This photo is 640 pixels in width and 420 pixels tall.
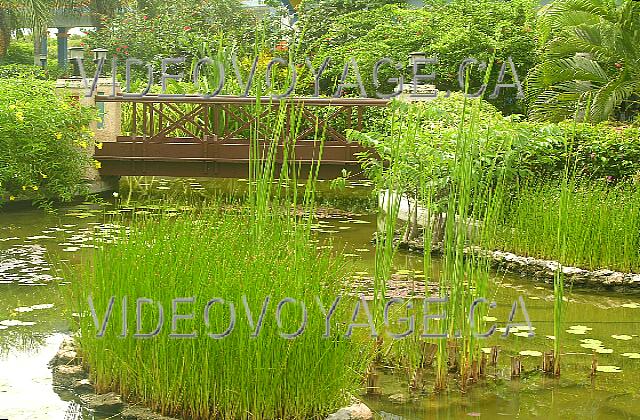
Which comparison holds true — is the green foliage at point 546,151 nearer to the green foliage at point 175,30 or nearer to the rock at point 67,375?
the rock at point 67,375

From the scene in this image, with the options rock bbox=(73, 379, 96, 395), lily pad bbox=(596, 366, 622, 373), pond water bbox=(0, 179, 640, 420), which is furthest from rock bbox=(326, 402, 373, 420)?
lily pad bbox=(596, 366, 622, 373)

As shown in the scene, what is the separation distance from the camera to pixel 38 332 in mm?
6781

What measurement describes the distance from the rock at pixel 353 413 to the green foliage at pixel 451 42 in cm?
1277

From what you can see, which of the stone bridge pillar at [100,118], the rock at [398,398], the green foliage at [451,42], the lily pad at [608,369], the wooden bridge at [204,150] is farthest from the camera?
the green foliage at [451,42]

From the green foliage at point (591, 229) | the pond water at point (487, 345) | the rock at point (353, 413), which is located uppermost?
the green foliage at point (591, 229)

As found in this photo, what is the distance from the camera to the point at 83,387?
211 inches

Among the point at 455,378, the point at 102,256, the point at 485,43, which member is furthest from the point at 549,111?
the point at 102,256

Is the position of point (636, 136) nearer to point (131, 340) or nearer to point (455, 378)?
point (455, 378)

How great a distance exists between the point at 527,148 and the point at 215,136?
5.12m

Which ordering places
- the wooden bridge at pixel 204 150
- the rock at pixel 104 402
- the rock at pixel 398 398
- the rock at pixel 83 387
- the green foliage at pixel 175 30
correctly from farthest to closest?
the green foliage at pixel 175 30 < the wooden bridge at pixel 204 150 < the rock at pixel 398 398 < the rock at pixel 83 387 < the rock at pixel 104 402

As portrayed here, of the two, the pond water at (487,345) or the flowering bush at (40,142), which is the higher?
the flowering bush at (40,142)

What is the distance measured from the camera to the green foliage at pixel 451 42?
57.8 ft

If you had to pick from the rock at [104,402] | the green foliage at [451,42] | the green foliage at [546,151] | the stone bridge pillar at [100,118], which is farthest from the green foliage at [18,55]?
the rock at [104,402]

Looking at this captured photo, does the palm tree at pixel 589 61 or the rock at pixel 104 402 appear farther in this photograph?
the palm tree at pixel 589 61
